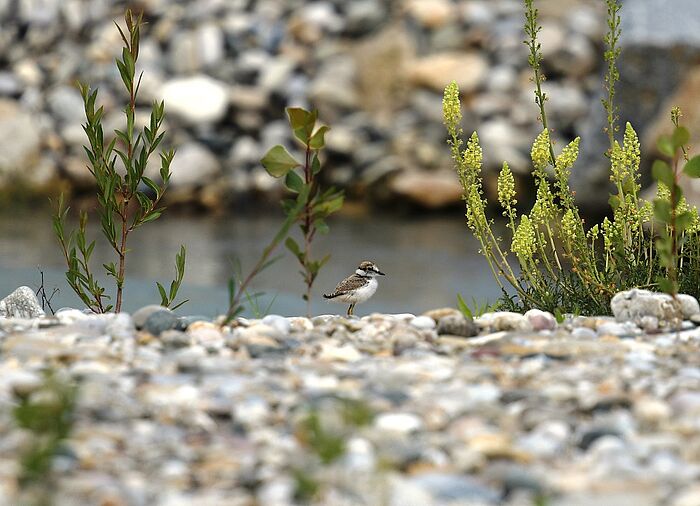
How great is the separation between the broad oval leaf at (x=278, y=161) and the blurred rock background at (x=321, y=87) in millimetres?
5365

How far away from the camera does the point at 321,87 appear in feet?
31.5

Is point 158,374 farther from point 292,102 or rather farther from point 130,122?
point 292,102

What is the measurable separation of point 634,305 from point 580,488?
4.66ft

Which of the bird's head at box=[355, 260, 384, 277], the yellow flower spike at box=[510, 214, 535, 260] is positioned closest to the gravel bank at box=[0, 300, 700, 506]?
the yellow flower spike at box=[510, 214, 535, 260]

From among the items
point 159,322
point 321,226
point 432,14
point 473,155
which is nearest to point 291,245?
point 321,226

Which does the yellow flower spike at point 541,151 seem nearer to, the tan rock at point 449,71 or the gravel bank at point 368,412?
the gravel bank at point 368,412

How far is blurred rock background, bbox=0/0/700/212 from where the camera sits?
900cm

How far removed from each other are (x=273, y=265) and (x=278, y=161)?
3.81 metres

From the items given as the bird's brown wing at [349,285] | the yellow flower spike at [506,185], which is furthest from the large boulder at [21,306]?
the yellow flower spike at [506,185]

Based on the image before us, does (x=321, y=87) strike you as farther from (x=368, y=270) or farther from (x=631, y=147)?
(x=631, y=147)

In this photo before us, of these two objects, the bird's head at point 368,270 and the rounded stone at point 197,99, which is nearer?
the bird's head at point 368,270

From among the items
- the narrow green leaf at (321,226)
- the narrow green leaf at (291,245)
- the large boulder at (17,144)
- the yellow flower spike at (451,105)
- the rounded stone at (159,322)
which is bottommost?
the rounded stone at (159,322)

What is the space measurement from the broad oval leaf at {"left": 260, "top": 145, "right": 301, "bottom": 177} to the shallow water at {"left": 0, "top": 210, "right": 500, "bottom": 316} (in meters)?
1.66

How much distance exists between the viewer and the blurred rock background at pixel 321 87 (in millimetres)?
9000
